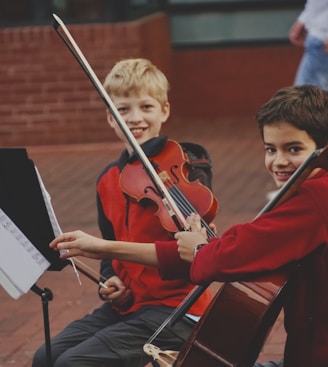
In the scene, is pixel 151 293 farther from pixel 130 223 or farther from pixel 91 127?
pixel 91 127

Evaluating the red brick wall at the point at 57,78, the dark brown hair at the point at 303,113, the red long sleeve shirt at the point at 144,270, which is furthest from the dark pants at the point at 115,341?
the red brick wall at the point at 57,78

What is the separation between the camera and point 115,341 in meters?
3.39

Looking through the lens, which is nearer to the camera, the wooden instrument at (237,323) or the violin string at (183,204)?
the wooden instrument at (237,323)

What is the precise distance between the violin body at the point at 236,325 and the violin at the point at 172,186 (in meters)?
0.32

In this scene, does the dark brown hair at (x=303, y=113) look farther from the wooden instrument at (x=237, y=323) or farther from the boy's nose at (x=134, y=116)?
the boy's nose at (x=134, y=116)

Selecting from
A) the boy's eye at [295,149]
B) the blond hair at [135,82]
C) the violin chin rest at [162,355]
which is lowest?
the violin chin rest at [162,355]

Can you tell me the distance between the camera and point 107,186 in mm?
3670

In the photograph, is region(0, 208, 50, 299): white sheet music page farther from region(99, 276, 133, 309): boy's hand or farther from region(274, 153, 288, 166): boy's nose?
region(274, 153, 288, 166): boy's nose

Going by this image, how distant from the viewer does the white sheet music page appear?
9.68 feet

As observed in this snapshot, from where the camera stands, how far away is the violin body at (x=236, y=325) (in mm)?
2791

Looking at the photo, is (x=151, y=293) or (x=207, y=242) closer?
(x=207, y=242)

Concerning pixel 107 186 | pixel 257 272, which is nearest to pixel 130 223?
pixel 107 186

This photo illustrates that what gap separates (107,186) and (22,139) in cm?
582

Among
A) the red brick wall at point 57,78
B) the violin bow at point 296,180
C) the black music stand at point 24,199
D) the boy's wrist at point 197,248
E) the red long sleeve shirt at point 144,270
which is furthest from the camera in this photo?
the red brick wall at point 57,78
